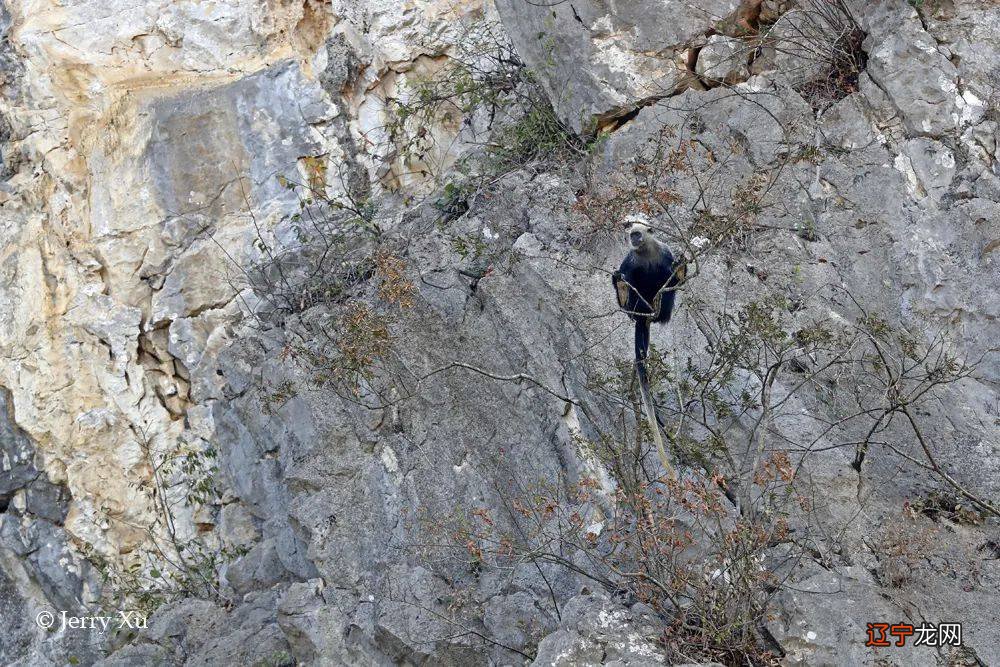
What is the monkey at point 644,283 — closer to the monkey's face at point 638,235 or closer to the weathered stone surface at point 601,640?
the monkey's face at point 638,235

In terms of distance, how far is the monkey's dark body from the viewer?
657cm

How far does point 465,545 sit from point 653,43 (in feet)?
12.0

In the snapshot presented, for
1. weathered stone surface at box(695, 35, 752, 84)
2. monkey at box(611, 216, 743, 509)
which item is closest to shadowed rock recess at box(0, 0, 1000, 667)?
weathered stone surface at box(695, 35, 752, 84)

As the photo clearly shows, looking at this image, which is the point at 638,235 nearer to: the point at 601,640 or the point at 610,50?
the point at 610,50

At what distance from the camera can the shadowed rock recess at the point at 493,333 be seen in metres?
6.02

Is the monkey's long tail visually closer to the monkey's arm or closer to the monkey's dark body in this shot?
the monkey's dark body

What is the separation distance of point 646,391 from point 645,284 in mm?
685

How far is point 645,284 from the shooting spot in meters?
6.68

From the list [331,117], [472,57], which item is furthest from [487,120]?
[331,117]

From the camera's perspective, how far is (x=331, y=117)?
28.4ft

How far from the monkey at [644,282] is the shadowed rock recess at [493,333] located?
12 cm

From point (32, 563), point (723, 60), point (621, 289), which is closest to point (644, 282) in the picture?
point (621, 289)

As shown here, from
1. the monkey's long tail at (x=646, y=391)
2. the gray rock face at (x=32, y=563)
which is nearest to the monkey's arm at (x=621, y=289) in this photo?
the monkey's long tail at (x=646, y=391)

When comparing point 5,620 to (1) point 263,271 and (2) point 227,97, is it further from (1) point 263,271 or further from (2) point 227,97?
(2) point 227,97
